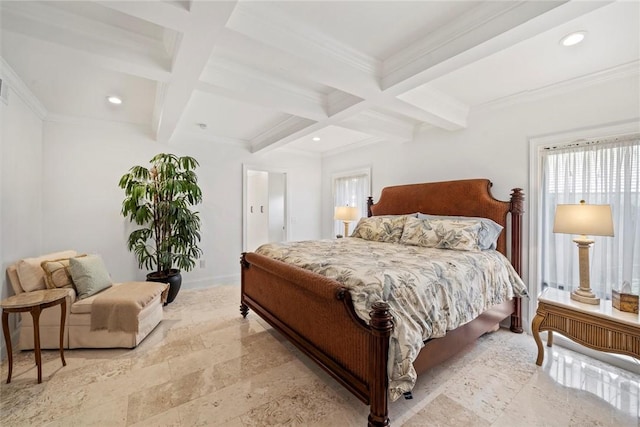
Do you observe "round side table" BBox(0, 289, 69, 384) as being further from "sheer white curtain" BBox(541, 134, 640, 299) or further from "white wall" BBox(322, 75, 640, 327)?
"sheer white curtain" BBox(541, 134, 640, 299)

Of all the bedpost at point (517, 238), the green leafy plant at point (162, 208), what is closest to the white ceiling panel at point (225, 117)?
the green leafy plant at point (162, 208)

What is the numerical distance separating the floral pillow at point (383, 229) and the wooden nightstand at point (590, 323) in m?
1.54

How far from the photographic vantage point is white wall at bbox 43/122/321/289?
333cm

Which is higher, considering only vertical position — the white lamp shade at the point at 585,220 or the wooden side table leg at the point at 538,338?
the white lamp shade at the point at 585,220

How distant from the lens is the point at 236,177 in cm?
473

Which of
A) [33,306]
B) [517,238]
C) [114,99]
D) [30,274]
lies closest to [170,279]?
[30,274]

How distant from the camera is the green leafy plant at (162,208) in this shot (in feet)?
11.0

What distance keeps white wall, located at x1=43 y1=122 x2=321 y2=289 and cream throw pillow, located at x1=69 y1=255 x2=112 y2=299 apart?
1.32 meters

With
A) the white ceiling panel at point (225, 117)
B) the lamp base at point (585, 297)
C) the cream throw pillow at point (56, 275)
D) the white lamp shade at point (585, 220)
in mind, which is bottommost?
the lamp base at point (585, 297)

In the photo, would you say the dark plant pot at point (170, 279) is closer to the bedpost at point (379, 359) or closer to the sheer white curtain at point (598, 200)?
the bedpost at point (379, 359)

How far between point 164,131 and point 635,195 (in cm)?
496

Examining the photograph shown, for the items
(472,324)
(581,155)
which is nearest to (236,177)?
(472,324)

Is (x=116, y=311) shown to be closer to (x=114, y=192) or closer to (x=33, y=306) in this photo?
(x=33, y=306)

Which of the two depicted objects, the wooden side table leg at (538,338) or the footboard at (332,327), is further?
the wooden side table leg at (538,338)
